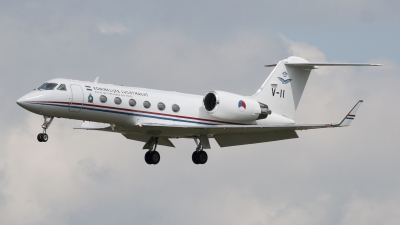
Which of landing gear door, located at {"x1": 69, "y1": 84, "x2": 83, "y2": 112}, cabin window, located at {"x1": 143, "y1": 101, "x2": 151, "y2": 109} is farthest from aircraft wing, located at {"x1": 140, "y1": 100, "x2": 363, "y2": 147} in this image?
landing gear door, located at {"x1": 69, "y1": 84, "x2": 83, "y2": 112}

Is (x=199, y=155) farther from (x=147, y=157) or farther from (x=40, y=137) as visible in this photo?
(x=40, y=137)

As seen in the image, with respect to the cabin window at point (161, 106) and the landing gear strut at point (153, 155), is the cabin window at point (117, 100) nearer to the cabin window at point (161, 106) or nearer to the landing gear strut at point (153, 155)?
the cabin window at point (161, 106)

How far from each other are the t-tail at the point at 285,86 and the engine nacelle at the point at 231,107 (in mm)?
1819

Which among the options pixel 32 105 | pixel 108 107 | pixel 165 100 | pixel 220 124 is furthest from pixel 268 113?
pixel 32 105

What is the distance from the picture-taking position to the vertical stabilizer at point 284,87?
38312 millimetres

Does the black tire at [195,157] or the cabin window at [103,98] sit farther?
the black tire at [195,157]

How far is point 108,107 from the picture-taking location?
3344 cm

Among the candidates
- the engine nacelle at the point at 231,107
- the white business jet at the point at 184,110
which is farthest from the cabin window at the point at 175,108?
the engine nacelle at the point at 231,107

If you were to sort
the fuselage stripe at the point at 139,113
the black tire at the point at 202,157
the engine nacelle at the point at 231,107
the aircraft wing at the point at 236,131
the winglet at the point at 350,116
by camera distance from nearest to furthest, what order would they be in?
the winglet at the point at 350,116 → the fuselage stripe at the point at 139,113 → the aircraft wing at the point at 236,131 → the engine nacelle at the point at 231,107 → the black tire at the point at 202,157

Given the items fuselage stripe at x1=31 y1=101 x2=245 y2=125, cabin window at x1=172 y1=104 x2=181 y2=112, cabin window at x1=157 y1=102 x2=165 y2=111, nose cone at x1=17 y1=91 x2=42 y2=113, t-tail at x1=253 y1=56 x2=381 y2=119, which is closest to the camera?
nose cone at x1=17 y1=91 x2=42 y2=113

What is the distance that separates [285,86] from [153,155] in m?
6.45

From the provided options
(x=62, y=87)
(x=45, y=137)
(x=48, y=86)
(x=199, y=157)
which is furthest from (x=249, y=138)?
(x=45, y=137)

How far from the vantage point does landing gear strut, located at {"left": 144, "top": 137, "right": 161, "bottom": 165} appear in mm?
37281

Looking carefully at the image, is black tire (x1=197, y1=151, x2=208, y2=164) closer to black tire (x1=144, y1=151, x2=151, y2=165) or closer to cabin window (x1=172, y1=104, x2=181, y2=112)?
black tire (x1=144, y1=151, x2=151, y2=165)
